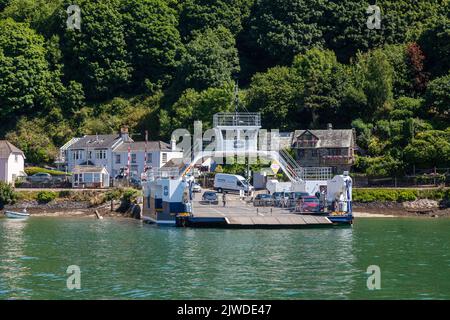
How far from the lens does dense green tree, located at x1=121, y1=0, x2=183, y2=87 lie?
123 meters

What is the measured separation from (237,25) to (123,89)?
19.3 meters

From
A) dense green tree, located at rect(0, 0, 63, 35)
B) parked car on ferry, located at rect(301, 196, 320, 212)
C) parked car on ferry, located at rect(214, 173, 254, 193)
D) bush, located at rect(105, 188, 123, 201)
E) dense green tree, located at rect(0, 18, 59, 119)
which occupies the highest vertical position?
dense green tree, located at rect(0, 0, 63, 35)

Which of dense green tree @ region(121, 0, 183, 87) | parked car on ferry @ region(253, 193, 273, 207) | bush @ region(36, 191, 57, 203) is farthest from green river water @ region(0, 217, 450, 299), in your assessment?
dense green tree @ region(121, 0, 183, 87)

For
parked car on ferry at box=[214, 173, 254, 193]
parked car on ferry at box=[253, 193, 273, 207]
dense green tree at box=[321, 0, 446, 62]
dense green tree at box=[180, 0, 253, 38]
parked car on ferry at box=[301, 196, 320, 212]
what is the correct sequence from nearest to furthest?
parked car on ferry at box=[301, 196, 320, 212] → parked car on ferry at box=[253, 193, 273, 207] → parked car on ferry at box=[214, 173, 254, 193] → dense green tree at box=[321, 0, 446, 62] → dense green tree at box=[180, 0, 253, 38]

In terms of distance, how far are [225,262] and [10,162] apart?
199ft

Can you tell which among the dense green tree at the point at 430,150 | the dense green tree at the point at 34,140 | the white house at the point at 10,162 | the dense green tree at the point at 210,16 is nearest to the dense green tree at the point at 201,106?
the dense green tree at the point at 34,140

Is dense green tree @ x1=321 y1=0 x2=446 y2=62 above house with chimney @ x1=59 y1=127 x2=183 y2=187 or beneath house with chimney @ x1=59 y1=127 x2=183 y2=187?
above

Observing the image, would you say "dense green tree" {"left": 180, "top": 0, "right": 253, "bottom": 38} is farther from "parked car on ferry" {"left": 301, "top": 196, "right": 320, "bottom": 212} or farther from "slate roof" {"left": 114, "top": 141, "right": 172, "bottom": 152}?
"parked car on ferry" {"left": 301, "top": 196, "right": 320, "bottom": 212}

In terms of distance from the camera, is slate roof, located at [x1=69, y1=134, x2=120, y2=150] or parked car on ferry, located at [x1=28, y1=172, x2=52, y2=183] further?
slate roof, located at [x1=69, y1=134, x2=120, y2=150]

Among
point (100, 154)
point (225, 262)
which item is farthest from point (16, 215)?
point (225, 262)

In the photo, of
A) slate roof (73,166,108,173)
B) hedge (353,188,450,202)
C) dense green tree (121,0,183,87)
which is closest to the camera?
hedge (353,188,450,202)

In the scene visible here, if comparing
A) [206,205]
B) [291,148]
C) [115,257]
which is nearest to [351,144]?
[291,148]

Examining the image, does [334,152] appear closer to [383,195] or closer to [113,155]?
[383,195]

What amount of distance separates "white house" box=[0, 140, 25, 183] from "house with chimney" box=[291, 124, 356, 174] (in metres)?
33.2
